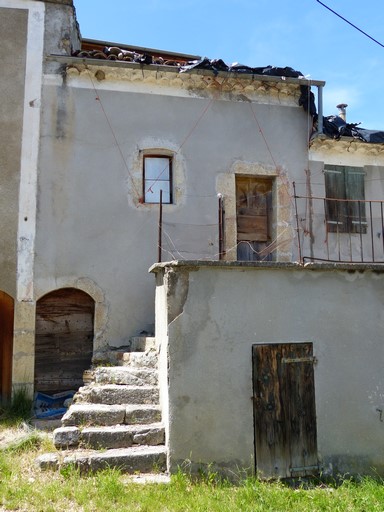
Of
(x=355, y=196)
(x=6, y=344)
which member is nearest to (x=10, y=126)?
(x=6, y=344)

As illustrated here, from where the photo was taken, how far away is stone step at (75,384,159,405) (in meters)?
6.33

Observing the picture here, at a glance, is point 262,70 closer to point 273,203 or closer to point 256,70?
point 256,70

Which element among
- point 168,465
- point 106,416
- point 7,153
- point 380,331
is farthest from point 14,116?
point 380,331

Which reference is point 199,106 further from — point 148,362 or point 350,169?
point 148,362

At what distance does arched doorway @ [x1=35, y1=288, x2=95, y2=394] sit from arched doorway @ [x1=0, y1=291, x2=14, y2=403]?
0.43 meters

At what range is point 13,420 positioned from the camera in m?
7.30

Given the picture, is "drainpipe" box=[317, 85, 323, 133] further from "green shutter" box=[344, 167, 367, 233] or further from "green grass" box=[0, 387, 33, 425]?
"green grass" box=[0, 387, 33, 425]

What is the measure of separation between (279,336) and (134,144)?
462 cm

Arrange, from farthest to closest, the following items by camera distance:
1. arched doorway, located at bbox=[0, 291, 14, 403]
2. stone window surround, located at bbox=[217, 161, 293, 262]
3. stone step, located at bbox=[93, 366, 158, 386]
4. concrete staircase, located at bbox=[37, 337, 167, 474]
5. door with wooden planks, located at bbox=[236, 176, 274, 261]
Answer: door with wooden planks, located at bbox=[236, 176, 274, 261]
stone window surround, located at bbox=[217, 161, 293, 262]
arched doorway, located at bbox=[0, 291, 14, 403]
stone step, located at bbox=[93, 366, 158, 386]
concrete staircase, located at bbox=[37, 337, 167, 474]

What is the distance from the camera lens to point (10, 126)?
8.54 metres

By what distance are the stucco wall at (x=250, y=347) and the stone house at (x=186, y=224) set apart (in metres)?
0.02

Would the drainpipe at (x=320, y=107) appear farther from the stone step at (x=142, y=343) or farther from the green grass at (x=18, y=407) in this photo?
the green grass at (x=18, y=407)

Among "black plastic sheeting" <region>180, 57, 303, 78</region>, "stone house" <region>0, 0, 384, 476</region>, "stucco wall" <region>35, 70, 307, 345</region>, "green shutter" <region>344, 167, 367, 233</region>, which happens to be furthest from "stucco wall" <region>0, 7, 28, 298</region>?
"green shutter" <region>344, 167, 367, 233</region>

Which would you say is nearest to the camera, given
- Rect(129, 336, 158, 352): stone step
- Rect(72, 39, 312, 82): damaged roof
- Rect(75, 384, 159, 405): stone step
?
Rect(75, 384, 159, 405): stone step
